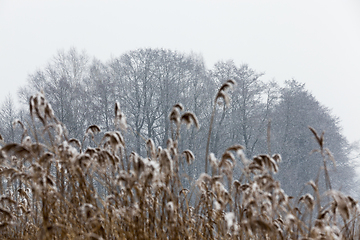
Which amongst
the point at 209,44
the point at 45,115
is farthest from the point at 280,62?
the point at 45,115

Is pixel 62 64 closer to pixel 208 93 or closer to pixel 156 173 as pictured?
pixel 208 93

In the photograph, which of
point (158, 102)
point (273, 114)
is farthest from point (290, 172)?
point (158, 102)

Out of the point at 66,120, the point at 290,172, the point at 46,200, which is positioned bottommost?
the point at 46,200

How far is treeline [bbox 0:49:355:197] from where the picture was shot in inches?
850

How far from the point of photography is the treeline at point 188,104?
70.8 feet

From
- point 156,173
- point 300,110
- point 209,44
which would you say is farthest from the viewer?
point 209,44

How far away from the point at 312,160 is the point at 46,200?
20.5 metres

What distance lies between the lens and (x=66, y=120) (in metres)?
20.6

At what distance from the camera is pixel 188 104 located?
2403 cm

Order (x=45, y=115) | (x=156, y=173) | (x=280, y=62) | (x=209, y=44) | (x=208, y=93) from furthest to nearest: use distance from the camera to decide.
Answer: (x=209, y=44), (x=280, y=62), (x=208, y=93), (x=45, y=115), (x=156, y=173)

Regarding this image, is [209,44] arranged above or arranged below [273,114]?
above

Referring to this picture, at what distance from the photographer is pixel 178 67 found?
24.7 m

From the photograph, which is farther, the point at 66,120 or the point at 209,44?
the point at 209,44

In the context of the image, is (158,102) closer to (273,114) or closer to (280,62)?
(273,114)
